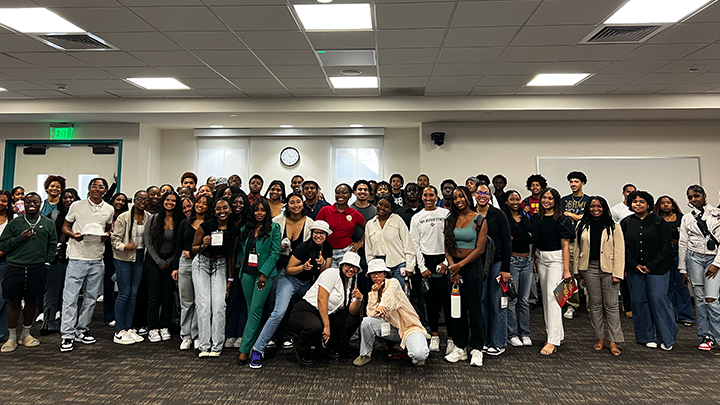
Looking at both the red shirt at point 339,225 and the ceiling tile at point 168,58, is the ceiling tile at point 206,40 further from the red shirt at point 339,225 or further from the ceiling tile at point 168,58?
the red shirt at point 339,225

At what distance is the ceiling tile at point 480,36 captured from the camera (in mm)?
4773

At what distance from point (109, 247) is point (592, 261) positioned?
5.39 meters

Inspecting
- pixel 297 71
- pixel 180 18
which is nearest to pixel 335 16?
pixel 180 18

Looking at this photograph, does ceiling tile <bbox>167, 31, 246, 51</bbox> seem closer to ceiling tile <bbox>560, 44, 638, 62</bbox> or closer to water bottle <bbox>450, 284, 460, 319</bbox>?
water bottle <bbox>450, 284, 460, 319</bbox>

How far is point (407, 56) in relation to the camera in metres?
5.62

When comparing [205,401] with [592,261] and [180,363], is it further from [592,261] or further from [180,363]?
[592,261]

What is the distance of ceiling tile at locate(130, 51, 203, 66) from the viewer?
553cm

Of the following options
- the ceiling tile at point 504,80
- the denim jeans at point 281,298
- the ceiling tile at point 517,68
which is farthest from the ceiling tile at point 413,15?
the denim jeans at point 281,298

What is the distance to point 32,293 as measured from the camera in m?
4.06

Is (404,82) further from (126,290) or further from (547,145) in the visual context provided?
(126,290)

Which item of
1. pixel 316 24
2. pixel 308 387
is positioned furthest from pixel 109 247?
pixel 316 24

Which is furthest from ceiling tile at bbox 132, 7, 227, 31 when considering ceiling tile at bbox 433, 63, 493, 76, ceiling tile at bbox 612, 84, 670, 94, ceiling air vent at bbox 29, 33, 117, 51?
ceiling tile at bbox 612, 84, 670, 94

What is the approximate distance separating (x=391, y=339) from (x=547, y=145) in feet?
21.9

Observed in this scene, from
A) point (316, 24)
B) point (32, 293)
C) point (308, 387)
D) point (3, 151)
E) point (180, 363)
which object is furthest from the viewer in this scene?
point (3, 151)
